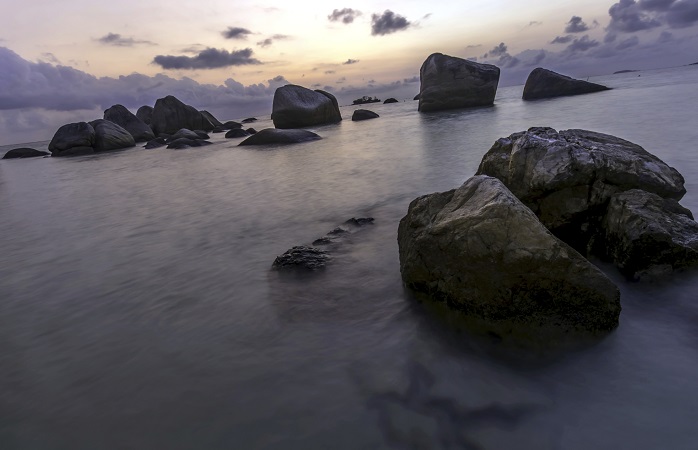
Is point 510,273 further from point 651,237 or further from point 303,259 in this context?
point 303,259

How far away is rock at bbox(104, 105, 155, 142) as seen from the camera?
123 feet

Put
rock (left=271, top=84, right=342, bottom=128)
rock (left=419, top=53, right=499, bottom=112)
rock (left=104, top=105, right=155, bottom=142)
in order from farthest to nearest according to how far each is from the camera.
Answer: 1. rock (left=104, top=105, right=155, bottom=142)
2. rock (left=419, top=53, right=499, bottom=112)
3. rock (left=271, top=84, right=342, bottom=128)

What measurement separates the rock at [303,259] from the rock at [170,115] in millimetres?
39632

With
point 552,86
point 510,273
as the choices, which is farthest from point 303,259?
point 552,86

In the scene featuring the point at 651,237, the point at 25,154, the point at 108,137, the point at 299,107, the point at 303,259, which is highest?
the point at 299,107

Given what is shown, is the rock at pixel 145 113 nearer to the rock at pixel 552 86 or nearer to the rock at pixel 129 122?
the rock at pixel 129 122

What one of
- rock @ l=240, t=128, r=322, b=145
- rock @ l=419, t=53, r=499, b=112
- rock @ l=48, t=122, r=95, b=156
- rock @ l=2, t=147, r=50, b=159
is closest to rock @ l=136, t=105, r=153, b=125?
rock @ l=2, t=147, r=50, b=159

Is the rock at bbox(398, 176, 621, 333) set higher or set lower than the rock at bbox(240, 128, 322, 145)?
lower

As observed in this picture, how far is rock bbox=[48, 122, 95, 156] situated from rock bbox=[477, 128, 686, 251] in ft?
111

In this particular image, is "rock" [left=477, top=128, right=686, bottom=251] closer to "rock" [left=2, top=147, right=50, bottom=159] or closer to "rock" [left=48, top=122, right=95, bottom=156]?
"rock" [left=48, top=122, right=95, bottom=156]

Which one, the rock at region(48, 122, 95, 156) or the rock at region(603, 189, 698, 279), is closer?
the rock at region(603, 189, 698, 279)

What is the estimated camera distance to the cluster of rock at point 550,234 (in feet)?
9.64

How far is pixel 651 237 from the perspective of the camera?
11.4 ft

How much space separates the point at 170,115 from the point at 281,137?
23.0m
